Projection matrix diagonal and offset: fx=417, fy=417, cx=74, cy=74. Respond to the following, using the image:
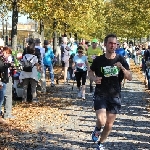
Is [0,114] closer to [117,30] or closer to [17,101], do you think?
[17,101]

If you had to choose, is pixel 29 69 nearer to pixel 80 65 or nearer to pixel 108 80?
pixel 80 65

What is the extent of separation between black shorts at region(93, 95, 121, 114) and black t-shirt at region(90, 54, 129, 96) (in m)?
0.09

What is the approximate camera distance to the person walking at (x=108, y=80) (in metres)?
6.63

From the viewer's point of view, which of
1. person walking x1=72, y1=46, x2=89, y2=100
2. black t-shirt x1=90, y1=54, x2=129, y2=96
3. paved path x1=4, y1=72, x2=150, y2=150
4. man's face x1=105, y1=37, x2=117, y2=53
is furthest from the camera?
person walking x1=72, y1=46, x2=89, y2=100

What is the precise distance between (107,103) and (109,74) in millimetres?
492

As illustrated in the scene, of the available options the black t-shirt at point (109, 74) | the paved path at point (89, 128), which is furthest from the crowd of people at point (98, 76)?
the paved path at point (89, 128)

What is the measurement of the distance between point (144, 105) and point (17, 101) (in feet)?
12.6

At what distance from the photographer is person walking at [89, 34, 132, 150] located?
663 centimetres

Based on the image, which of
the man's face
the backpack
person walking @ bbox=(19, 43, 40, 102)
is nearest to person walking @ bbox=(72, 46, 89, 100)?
person walking @ bbox=(19, 43, 40, 102)

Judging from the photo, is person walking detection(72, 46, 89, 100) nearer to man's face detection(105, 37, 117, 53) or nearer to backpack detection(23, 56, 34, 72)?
backpack detection(23, 56, 34, 72)

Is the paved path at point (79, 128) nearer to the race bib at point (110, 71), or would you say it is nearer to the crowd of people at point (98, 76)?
the crowd of people at point (98, 76)

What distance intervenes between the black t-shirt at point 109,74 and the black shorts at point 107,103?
0.09m

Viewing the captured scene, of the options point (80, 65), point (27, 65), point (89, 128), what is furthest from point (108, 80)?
point (80, 65)

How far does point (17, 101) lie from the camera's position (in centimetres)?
1265
